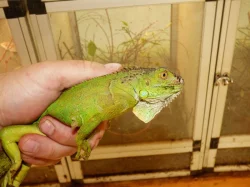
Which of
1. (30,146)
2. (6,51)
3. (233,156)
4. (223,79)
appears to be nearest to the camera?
(30,146)

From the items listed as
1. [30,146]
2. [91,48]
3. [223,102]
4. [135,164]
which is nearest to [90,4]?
[91,48]

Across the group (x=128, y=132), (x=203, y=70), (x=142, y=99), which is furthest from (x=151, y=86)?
(x=128, y=132)

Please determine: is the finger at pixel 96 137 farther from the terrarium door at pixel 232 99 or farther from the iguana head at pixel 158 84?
the terrarium door at pixel 232 99

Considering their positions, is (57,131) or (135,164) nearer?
(57,131)

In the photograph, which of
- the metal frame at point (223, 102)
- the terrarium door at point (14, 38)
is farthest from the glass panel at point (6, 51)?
the metal frame at point (223, 102)

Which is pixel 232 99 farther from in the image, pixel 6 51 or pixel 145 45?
pixel 6 51

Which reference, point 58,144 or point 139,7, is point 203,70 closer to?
point 139,7

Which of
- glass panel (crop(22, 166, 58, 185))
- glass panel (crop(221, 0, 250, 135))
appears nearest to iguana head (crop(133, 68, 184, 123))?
glass panel (crop(221, 0, 250, 135))
